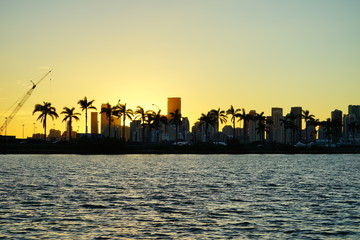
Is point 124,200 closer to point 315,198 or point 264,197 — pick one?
point 264,197

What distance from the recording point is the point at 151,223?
37.5 meters

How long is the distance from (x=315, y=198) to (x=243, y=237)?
24313 millimetres

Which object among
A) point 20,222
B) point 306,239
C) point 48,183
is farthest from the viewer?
point 48,183

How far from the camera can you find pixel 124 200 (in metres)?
51.2

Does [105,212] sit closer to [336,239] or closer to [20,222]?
[20,222]

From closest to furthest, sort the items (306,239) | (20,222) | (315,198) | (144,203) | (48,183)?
(306,239)
(20,222)
(144,203)
(315,198)
(48,183)

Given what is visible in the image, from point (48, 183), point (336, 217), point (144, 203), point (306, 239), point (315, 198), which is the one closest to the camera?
point (306, 239)

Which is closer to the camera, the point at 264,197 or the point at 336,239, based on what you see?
the point at 336,239

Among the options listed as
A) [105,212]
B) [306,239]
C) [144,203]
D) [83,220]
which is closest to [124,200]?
[144,203]

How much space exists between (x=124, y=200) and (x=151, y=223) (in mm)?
14139

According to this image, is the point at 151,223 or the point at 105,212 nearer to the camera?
the point at 151,223

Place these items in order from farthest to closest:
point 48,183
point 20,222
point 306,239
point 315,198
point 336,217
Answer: point 48,183 → point 315,198 → point 336,217 → point 20,222 → point 306,239

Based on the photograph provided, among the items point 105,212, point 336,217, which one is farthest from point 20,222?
point 336,217

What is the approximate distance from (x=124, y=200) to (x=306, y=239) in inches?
894
